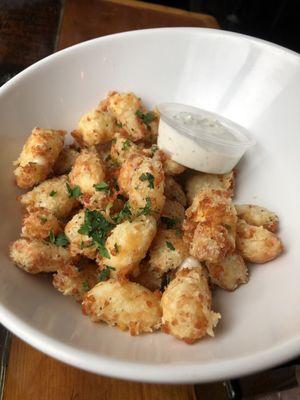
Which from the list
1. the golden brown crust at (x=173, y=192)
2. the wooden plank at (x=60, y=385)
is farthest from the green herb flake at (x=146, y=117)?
the wooden plank at (x=60, y=385)

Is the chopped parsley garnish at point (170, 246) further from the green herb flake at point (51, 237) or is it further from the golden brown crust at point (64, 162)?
the golden brown crust at point (64, 162)

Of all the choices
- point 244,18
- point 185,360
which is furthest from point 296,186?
point 244,18

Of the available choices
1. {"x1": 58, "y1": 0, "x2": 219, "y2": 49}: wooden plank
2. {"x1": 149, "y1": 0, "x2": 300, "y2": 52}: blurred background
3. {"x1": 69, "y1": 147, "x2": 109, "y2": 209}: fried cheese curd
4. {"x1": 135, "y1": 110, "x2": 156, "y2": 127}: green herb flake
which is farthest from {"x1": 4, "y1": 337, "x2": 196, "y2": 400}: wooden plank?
{"x1": 149, "y1": 0, "x2": 300, "y2": 52}: blurred background

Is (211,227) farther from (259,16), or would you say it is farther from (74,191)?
(259,16)

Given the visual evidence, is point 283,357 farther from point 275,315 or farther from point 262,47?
point 262,47

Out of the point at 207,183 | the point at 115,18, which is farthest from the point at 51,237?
the point at 115,18

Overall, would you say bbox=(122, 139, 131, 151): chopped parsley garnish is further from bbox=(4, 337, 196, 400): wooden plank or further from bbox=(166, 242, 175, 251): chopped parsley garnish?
bbox=(4, 337, 196, 400): wooden plank
